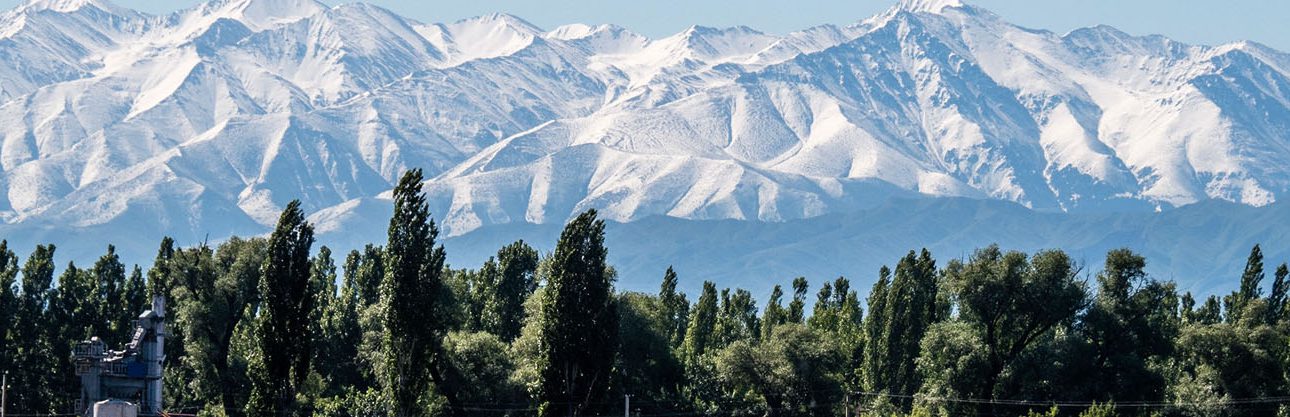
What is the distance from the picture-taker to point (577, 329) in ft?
372

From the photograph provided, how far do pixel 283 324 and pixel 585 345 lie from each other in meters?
16.5

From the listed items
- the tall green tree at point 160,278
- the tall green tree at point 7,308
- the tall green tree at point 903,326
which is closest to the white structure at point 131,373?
the tall green tree at point 7,308

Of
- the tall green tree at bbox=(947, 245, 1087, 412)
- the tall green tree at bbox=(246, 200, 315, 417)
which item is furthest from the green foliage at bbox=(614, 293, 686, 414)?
the tall green tree at bbox=(246, 200, 315, 417)

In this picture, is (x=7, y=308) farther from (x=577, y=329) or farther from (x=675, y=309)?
(x=675, y=309)

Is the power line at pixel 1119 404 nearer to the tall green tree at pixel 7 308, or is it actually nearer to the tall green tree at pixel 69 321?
the tall green tree at pixel 69 321

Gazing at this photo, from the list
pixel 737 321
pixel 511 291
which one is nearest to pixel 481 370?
pixel 511 291

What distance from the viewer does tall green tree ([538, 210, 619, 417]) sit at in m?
112

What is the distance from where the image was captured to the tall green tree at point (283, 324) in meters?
110

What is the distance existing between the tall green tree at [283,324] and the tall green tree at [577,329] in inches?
521

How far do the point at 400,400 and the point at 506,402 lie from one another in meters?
13.9

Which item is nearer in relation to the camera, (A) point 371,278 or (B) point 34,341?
(B) point 34,341

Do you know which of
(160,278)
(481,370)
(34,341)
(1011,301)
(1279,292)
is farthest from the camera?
(1279,292)

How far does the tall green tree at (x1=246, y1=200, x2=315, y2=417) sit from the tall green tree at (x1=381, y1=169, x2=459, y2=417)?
179 inches

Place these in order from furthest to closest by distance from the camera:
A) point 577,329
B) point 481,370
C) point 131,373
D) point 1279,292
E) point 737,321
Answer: point 737,321
point 1279,292
point 481,370
point 577,329
point 131,373
